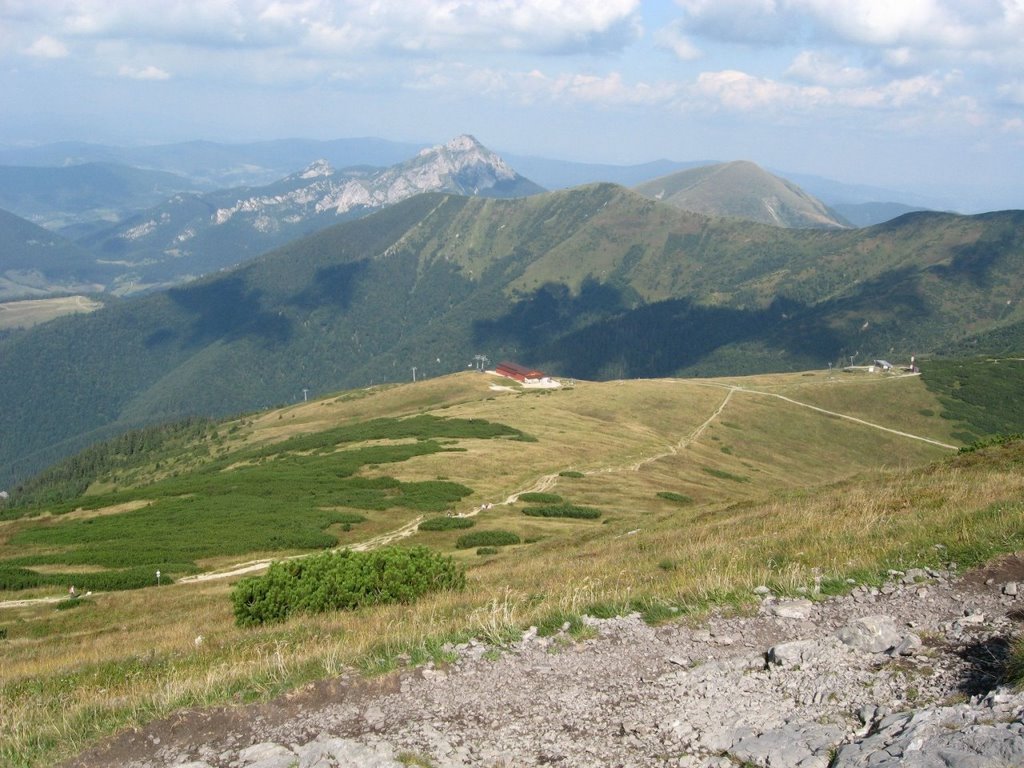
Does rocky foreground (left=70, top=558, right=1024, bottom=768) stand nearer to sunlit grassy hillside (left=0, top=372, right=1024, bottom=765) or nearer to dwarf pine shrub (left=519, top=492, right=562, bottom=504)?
sunlit grassy hillside (left=0, top=372, right=1024, bottom=765)

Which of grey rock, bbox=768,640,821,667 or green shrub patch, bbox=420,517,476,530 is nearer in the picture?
grey rock, bbox=768,640,821,667

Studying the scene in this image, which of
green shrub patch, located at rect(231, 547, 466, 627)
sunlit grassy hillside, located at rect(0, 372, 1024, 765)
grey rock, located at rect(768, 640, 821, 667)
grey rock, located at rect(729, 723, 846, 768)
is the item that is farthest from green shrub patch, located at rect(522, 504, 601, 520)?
grey rock, located at rect(729, 723, 846, 768)

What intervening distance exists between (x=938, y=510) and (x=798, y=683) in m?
11.6

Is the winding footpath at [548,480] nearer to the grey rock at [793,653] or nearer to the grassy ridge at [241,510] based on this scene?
the grassy ridge at [241,510]

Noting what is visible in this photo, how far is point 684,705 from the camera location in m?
9.91

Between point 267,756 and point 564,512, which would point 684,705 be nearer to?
point 267,756

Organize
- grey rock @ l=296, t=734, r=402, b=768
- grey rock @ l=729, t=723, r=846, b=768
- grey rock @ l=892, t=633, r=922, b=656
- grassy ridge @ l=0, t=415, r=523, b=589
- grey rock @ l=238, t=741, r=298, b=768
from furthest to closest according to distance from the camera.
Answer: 1. grassy ridge @ l=0, t=415, r=523, b=589
2. grey rock @ l=892, t=633, r=922, b=656
3. grey rock @ l=238, t=741, r=298, b=768
4. grey rock @ l=296, t=734, r=402, b=768
5. grey rock @ l=729, t=723, r=846, b=768

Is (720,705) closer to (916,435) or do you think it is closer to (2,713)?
(2,713)

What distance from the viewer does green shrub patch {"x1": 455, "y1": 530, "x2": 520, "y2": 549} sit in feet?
169

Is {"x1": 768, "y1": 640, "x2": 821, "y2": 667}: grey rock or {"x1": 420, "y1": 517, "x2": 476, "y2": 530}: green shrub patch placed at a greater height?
{"x1": 768, "y1": 640, "x2": 821, "y2": 667}: grey rock

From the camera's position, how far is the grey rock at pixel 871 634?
35.5ft

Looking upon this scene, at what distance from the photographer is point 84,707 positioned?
1141cm

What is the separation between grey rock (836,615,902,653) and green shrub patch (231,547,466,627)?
38.1 feet

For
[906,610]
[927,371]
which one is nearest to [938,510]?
[906,610]
